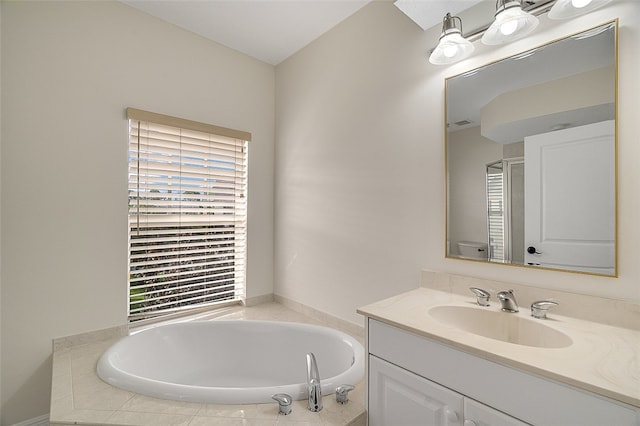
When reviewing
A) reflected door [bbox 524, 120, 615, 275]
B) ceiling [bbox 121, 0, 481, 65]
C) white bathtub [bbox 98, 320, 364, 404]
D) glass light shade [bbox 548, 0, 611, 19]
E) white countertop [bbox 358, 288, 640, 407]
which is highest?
ceiling [bbox 121, 0, 481, 65]

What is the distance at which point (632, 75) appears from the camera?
3.63ft

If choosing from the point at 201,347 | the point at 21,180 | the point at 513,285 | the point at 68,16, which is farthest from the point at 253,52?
the point at 513,285

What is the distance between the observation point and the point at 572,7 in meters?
1.17

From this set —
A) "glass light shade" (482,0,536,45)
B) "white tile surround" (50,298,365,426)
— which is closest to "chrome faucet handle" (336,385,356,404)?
"white tile surround" (50,298,365,426)

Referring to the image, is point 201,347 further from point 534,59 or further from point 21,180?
point 534,59

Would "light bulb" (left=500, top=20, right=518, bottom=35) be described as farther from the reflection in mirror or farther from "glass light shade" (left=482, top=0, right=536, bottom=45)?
the reflection in mirror

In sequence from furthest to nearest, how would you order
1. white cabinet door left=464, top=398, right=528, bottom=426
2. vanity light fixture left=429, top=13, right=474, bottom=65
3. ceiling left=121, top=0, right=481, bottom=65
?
ceiling left=121, top=0, right=481, bottom=65, vanity light fixture left=429, top=13, right=474, bottom=65, white cabinet door left=464, top=398, right=528, bottom=426

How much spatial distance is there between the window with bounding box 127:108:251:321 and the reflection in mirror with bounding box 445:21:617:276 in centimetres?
178

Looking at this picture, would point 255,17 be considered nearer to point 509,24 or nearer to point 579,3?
point 509,24

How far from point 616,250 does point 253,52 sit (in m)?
2.72

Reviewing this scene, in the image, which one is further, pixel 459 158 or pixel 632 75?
pixel 459 158

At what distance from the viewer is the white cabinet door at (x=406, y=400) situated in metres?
1.00

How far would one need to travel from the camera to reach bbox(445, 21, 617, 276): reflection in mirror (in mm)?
1167

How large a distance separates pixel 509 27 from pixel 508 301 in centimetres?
118
